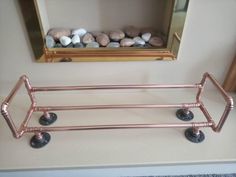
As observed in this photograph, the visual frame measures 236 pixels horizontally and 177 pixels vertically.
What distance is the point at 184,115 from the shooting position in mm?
932

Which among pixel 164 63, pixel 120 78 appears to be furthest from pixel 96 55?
pixel 164 63

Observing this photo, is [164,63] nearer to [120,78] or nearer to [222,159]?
[120,78]

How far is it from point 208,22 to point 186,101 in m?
0.36

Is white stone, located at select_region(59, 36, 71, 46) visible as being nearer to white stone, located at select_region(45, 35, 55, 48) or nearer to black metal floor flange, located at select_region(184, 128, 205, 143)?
white stone, located at select_region(45, 35, 55, 48)

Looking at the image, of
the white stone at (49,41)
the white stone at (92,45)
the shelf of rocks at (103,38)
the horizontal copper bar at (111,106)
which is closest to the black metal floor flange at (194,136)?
the horizontal copper bar at (111,106)

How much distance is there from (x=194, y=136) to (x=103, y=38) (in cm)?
54

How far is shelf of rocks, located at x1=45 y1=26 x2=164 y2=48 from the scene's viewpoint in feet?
3.00

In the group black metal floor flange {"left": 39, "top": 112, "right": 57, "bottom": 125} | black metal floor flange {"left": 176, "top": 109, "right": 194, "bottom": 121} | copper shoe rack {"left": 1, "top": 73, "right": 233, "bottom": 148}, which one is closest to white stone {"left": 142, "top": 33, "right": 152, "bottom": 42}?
copper shoe rack {"left": 1, "top": 73, "right": 233, "bottom": 148}

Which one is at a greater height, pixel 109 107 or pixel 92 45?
pixel 92 45

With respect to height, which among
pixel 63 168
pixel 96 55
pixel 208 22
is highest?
pixel 208 22

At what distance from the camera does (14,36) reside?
85cm

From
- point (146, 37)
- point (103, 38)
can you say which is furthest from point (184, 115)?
point (103, 38)

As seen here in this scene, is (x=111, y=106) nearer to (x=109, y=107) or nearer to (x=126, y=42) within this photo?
(x=109, y=107)

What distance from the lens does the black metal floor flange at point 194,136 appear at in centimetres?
84
